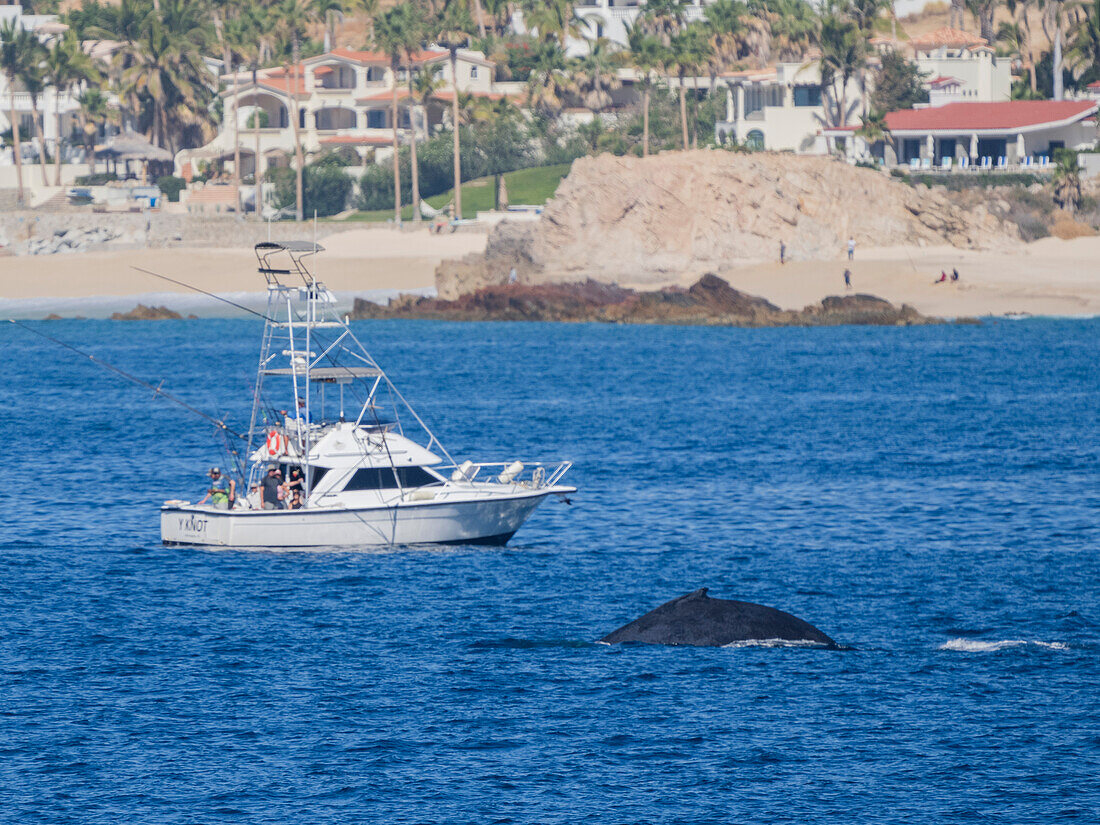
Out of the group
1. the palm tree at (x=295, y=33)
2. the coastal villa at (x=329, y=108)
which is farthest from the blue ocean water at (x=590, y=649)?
the coastal villa at (x=329, y=108)

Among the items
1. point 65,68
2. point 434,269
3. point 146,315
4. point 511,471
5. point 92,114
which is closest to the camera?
point 511,471

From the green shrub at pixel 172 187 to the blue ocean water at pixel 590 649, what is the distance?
3097 inches

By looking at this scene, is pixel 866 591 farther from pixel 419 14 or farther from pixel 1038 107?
pixel 419 14

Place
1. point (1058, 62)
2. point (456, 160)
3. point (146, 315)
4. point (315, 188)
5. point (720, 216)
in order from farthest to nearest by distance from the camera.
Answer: point (315, 188)
point (1058, 62)
point (456, 160)
point (146, 315)
point (720, 216)

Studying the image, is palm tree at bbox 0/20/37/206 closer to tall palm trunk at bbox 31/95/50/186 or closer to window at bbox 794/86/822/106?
tall palm trunk at bbox 31/95/50/186

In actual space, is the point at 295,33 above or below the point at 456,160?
above

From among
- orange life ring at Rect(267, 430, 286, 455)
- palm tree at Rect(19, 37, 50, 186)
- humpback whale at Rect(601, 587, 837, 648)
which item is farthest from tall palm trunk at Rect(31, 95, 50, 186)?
humpback whale at Rect(601, 587, 837, 648)

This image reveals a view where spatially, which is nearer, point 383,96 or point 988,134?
point 988,134

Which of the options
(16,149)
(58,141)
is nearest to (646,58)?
(58,141)

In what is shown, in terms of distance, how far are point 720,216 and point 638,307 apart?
8580mm

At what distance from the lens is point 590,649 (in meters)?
32.4

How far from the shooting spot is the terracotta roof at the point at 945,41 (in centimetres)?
15112

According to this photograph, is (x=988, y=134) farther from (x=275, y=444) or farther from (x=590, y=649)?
(x=590, y=649)

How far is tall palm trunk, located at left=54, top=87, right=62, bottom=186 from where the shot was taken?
5709 inches
